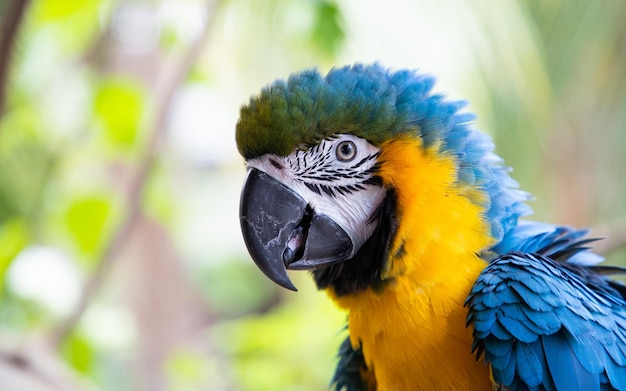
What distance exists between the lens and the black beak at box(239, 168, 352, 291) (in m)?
1.34

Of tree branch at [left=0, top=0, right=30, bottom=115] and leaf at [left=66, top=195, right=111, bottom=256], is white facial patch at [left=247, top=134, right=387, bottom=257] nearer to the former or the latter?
tree branch at [left=0, top=0, right=30, bottom=115]

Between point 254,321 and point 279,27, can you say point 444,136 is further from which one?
point 254,321

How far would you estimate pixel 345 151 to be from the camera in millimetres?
1376

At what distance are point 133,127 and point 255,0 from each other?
733mm

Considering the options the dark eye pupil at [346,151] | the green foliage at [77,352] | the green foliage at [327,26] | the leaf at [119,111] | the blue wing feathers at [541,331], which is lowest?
the green foliage at [77,352]

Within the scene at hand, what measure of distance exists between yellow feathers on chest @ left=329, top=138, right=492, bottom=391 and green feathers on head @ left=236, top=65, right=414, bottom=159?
6cm

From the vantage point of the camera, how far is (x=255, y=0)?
2703 millimetres

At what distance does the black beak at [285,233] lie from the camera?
1342 mm

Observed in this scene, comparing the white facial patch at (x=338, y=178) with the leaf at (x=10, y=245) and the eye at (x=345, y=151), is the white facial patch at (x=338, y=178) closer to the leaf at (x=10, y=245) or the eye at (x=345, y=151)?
the eye at (x=345, y=151)

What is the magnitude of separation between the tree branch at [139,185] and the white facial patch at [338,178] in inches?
52.7

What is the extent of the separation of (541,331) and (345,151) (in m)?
0.53

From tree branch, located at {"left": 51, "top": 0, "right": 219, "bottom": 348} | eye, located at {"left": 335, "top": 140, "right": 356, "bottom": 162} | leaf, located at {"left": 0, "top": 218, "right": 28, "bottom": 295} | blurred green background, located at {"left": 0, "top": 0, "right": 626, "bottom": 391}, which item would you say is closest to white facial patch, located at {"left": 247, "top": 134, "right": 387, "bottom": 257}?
eye, located at {"left": 335, "top": 140, "right": 356, "bottom": 162}

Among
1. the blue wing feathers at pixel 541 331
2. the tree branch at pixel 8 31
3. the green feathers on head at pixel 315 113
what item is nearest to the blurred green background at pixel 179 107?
the tree branch at pixel 8 31

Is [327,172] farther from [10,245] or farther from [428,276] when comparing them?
[10,245]
